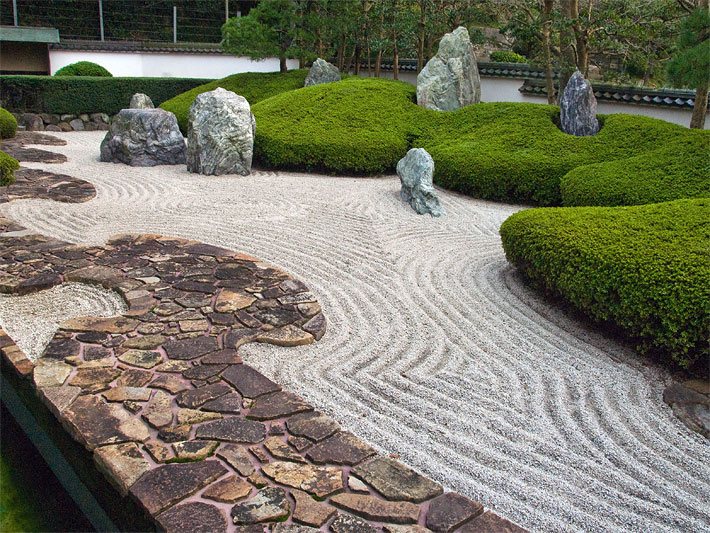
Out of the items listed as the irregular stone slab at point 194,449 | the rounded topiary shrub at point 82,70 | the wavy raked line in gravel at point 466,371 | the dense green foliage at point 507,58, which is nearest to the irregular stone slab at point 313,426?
the wavy raked line in gravel at point 466,371

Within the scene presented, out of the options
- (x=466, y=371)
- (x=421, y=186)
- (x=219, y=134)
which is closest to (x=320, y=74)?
(x=219, y=134)

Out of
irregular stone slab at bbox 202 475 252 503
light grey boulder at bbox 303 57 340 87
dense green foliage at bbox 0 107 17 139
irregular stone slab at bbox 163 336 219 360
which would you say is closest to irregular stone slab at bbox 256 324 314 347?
irregular stone slab at bbox 163 336 219 360

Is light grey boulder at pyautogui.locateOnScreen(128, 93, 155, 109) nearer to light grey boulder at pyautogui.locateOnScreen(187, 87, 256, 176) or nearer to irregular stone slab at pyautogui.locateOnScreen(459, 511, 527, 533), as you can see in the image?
light grey boulder at pyautogui.locateOnScreen(187, 87, 256, 176)

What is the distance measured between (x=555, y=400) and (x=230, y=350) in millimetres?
2120

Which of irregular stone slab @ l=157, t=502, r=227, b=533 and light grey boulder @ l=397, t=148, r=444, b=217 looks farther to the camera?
light grey boulder @ l=397, t=148, r=444, b=217

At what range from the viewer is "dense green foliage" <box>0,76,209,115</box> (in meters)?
16.1

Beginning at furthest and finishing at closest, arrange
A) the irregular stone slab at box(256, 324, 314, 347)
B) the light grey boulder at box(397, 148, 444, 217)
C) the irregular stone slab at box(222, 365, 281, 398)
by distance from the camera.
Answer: the light grey boulder at box(397, 148, 444, 217) → the irregular stone slab at box(256, 324, 314, 347) → the irregular stone slab at box(222, 365, 281, 398)

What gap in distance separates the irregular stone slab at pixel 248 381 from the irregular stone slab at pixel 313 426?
34 cm

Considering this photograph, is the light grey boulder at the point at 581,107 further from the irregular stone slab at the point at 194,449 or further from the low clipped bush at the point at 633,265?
the irregular stone slab at the point at 194,449

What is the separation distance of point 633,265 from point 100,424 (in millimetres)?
3593

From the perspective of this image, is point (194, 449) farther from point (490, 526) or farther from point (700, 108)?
point (700, 108)

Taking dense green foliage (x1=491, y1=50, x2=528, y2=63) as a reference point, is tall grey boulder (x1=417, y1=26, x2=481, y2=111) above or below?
below

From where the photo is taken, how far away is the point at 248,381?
365cm

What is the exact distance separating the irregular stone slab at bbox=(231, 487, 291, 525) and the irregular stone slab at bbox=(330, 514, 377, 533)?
216mm
